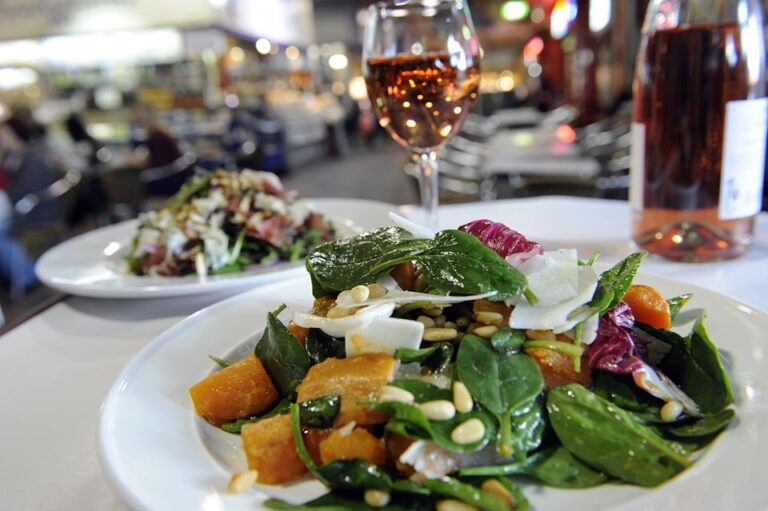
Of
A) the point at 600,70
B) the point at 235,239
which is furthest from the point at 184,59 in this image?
the point at 235,239

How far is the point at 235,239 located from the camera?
4.99 ft

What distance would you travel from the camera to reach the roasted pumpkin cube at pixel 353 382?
58 centimetres

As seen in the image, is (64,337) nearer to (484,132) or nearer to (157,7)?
(484,132)

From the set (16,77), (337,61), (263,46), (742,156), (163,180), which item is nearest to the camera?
(742,156)

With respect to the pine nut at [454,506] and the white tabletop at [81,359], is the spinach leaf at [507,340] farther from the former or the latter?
the white tabletop at [81,359]

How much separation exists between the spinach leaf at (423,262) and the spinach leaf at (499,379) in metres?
A: 0.07

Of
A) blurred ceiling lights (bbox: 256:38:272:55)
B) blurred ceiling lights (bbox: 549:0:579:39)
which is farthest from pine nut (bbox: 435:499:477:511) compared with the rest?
blurred ceiling lights (bbox: 256:38:272:55)

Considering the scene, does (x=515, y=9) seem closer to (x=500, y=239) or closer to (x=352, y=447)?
(x=500, y=239)

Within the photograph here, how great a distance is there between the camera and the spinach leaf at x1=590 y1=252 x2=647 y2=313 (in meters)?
0.68

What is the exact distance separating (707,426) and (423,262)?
340 millimetres

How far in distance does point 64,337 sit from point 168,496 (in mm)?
731

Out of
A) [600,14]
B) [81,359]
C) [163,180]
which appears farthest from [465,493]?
[600,14]

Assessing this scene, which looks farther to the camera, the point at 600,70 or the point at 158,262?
the point at 600,70

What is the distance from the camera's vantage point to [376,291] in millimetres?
713
